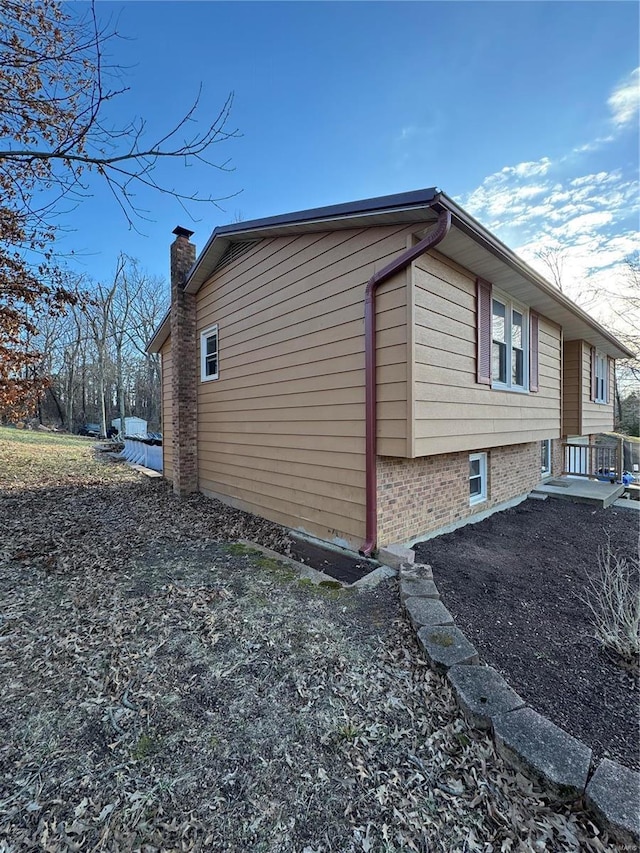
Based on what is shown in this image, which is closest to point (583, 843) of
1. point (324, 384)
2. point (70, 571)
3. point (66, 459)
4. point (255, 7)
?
point (324, 384)

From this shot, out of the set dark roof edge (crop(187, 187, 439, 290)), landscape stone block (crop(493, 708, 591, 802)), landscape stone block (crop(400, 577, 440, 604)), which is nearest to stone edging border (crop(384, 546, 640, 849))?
landscape stone block (crop(493, 708, 591, 802))

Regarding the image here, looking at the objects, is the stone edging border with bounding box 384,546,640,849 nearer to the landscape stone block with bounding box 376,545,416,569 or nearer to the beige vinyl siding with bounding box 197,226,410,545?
the landscape stone block with bounding box 376,545,416,569

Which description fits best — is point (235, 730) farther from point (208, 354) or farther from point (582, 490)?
point (582, 490)

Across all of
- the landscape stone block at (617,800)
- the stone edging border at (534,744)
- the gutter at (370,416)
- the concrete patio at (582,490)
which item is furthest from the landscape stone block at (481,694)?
the concrete patio at (582,490)

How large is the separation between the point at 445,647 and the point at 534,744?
2.61ft

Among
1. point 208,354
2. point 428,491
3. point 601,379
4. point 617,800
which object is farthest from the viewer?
point 601,379

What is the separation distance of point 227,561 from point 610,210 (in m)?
11.8

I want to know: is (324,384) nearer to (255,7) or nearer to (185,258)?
(255,7)

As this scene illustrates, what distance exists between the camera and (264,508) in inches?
254

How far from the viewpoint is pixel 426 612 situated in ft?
10.2

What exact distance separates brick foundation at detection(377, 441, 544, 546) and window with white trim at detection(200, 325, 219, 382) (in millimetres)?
4852

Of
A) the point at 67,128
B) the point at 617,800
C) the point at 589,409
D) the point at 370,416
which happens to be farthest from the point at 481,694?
the point at 589,409

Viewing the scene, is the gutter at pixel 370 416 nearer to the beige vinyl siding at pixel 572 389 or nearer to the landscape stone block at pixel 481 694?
the landscape stone block at pixel 481 694

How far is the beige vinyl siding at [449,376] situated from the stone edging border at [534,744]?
201 centimetres
